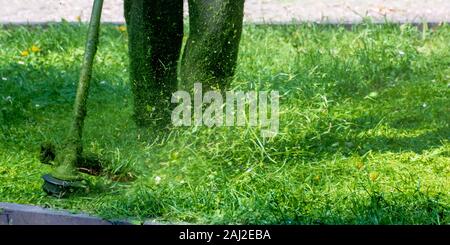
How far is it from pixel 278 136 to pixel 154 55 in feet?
3.04

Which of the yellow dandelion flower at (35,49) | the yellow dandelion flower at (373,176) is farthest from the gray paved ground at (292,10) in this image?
the yellow dandelion flower at (373,176)

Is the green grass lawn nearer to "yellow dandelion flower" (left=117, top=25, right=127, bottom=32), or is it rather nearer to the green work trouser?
"yellow dandelion flower" (left=117, top=25, right=127, bottom=32)

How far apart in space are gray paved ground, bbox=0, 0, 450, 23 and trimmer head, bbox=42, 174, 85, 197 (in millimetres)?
4741

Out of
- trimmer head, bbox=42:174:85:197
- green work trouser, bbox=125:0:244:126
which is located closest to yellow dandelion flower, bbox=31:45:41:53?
green work trouser, bbox=125:0:244:126

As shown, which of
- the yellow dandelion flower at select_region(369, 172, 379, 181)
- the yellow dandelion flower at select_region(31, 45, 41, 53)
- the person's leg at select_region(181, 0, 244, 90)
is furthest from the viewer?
the yellow dandelion flower at select_region(31, 45, 41, 53)

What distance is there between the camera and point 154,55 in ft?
23.5

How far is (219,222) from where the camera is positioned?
5.89 m

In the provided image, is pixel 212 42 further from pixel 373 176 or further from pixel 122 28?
pixel 122 28

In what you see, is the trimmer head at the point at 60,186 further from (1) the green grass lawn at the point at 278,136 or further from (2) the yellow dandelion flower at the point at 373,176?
(2) the yellow dandelion flower at the point at 373,176

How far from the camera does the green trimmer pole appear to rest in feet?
21.3
